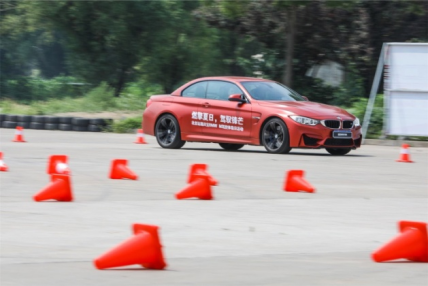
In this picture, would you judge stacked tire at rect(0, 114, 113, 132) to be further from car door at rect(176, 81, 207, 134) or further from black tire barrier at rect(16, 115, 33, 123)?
car door at rect(176, 81, 207, 134)

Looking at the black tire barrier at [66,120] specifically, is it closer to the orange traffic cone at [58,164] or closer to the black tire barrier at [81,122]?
the black tire barrier at [81,122]

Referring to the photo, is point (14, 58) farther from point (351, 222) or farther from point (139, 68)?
point (351, 222)

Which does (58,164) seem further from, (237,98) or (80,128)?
(80,128)

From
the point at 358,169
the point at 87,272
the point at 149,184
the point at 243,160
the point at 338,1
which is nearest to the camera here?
the point at 87,272

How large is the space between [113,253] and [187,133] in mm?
12236

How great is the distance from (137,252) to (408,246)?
1991 millimetres

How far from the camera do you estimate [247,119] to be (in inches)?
686

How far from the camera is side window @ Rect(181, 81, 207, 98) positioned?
18.4 metres

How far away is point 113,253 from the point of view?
6.13 meters

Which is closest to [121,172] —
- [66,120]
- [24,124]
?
[66,120]

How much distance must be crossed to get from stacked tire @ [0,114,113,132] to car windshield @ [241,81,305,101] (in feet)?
27.4

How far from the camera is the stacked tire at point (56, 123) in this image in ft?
83.8

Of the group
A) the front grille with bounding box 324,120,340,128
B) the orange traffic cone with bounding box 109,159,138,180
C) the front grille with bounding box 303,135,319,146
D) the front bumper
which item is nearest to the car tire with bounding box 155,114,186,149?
the front bumper

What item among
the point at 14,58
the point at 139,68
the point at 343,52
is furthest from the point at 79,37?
the point at 14,58
